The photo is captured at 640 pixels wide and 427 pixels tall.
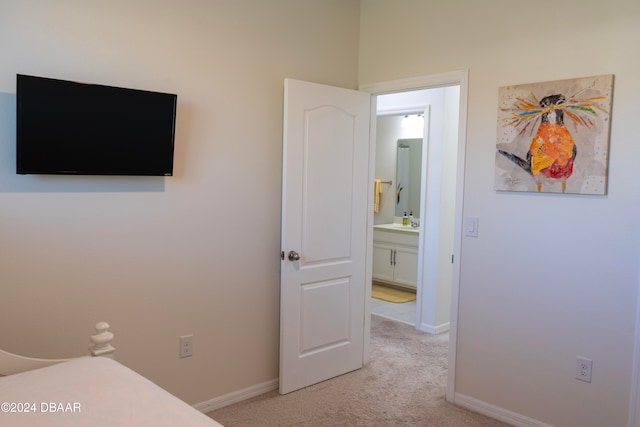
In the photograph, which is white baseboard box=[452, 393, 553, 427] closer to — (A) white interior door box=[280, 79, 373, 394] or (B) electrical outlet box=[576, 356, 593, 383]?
(B) electrical outlet box=[576, 356, 593, 383]

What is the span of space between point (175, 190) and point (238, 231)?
0.50 m

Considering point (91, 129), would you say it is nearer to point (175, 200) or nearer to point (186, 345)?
point (175, 200)

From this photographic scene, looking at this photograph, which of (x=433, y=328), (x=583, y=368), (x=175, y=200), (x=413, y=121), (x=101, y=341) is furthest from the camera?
(x=413, y=121)

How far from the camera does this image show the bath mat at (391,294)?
5.78 meters

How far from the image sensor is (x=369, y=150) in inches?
143

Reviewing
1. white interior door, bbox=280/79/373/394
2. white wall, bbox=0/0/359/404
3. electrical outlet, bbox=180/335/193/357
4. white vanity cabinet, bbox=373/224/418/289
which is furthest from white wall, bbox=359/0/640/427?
white vanity cabinet, bbox=373/224/418/289

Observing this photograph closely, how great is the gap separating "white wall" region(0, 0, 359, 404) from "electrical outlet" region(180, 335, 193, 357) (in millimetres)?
38

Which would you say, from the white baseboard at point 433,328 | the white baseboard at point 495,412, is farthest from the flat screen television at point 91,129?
the white baseboard at point 433,328

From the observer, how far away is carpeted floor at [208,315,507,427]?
115 inches

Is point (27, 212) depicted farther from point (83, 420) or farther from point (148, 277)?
point (83, 420)

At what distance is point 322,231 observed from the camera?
3361 mm

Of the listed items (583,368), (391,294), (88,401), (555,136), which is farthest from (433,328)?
(88,401)

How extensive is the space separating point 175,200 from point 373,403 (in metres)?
1.75

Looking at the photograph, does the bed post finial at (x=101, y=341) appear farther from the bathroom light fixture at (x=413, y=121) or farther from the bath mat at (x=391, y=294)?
the bathroom light fixture at (x=413, y=121)
